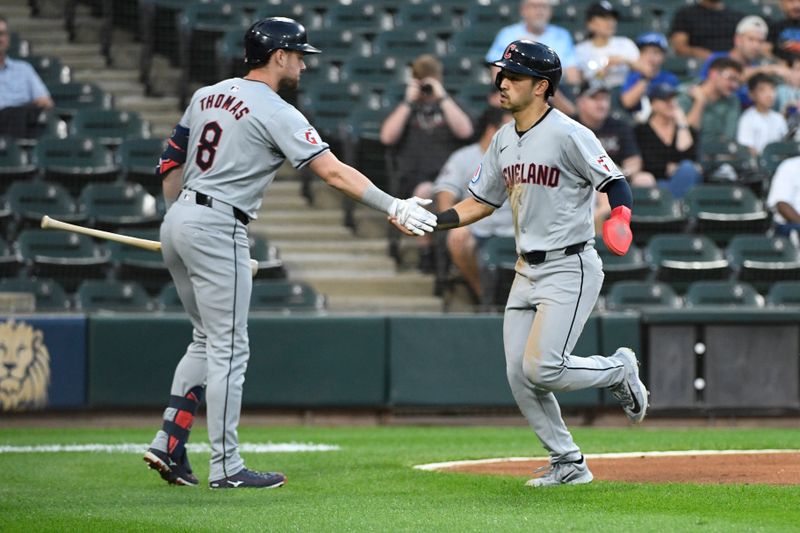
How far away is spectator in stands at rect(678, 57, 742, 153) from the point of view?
12.8m

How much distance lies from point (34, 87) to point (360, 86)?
118 inches

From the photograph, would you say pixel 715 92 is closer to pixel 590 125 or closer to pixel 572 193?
pixel 590 125

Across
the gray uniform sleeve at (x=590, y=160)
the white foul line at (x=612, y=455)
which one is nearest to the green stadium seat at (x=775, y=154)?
the white foul line at (x=612, y=455)

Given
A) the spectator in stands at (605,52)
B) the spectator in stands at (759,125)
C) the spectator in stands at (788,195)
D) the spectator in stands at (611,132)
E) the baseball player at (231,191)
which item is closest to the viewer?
the baseball player at (231,191)

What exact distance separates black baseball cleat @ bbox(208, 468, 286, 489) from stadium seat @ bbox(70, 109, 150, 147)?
21.8 ft

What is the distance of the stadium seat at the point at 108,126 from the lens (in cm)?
1219

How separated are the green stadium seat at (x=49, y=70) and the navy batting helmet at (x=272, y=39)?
7.31 meters

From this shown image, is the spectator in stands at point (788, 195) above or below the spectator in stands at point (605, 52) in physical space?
below

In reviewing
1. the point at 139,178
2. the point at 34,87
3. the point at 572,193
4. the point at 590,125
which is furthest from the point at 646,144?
the point at 572,193

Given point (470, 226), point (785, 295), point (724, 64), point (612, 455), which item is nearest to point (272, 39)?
point (612, 455)

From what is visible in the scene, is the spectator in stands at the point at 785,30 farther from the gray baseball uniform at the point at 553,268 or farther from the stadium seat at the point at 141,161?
the gray baseball uniform at the point at 553,268

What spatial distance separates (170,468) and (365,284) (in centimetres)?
552

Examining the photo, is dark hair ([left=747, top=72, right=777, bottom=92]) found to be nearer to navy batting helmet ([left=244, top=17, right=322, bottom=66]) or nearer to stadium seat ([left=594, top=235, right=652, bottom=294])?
stadium seat ([left=594, top=235, right=652, bottom=294])

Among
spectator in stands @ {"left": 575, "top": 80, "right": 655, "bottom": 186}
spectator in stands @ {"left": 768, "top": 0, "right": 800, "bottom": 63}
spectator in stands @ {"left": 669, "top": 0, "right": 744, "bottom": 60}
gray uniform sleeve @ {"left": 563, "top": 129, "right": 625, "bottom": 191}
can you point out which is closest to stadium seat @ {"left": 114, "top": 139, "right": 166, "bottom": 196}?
spectator in stands @ {"left": 575, "top": 80, "right": 655, "bottom": 186}
